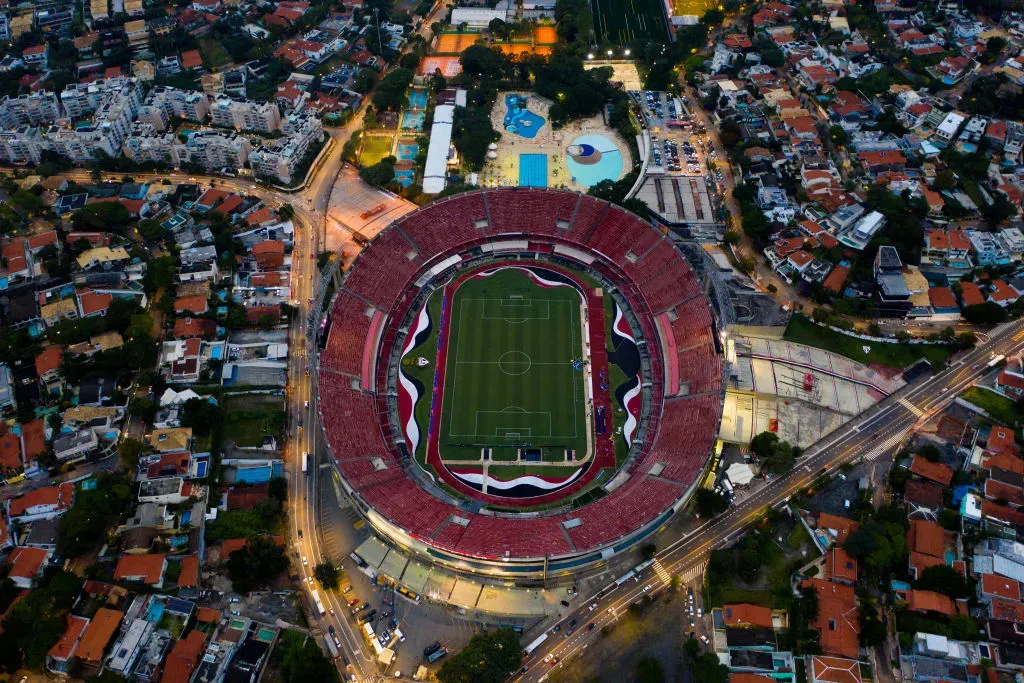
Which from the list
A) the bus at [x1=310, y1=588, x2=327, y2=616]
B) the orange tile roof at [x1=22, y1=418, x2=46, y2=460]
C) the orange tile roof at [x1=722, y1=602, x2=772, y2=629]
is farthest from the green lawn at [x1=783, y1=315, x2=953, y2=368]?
the orange tile roof at [x1=22, y1=418, x2=46, y2=460]

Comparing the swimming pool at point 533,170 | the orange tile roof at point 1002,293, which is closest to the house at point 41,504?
the swimming pool at point 533,170

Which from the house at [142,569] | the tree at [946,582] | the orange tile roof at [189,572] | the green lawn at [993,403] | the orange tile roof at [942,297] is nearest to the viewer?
the tree at [946,582]

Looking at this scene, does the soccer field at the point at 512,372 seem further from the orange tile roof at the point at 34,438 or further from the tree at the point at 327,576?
the orange tile roof at the point at 34,438

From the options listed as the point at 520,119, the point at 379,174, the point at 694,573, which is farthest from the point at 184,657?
the point at 520,119

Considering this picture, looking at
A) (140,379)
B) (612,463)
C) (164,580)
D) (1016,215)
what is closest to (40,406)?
(140,379)

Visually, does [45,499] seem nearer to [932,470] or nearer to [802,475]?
[802,475]

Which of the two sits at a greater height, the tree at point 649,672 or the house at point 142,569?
the house at point 142,569
